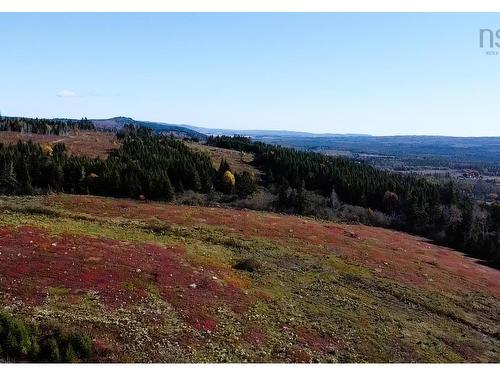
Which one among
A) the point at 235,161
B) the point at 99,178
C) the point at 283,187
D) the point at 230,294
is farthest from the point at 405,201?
the point at 230,294

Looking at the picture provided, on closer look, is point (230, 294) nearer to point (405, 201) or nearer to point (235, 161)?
point (405, 201)

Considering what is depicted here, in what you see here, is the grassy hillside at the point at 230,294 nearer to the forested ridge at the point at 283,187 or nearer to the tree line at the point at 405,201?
the tree line at the point at 405,201

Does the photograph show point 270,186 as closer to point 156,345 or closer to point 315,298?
point 315,298

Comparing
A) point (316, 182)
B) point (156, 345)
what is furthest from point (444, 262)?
point (316, 182)

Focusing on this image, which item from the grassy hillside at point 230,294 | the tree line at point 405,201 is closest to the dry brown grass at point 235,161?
the tree line at point 405,201

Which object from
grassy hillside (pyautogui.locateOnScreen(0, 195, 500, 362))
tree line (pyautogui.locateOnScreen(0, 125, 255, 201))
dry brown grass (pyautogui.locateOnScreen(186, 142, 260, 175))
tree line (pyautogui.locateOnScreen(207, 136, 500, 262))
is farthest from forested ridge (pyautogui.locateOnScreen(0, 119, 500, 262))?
grassy hillside (pyautogui.locateOnScreen(0, 195, 500, 362))

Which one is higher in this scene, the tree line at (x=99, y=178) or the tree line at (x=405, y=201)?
the tree line at (x=99, y=178)
